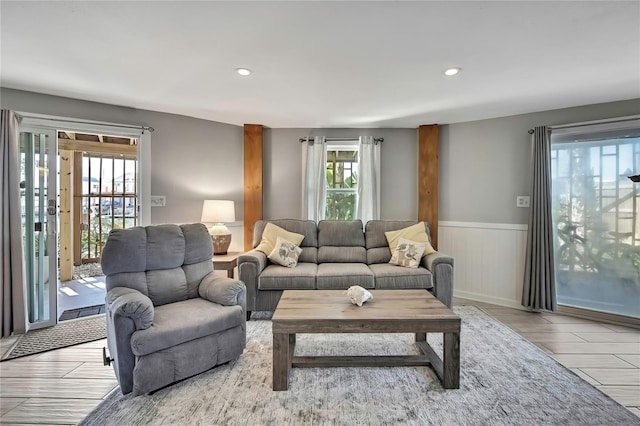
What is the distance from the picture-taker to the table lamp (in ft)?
12.7

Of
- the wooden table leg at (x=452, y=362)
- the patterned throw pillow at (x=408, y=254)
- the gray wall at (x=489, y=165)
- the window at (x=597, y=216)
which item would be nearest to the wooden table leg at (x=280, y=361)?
the wooden table leg at (x=452, y=362)

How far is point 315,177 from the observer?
459cm

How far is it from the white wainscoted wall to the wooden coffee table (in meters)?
2.21

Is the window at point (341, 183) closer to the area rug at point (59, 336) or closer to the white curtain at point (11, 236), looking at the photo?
the area rug at point (59, 336)

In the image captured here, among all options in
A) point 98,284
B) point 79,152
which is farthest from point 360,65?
point 79,152

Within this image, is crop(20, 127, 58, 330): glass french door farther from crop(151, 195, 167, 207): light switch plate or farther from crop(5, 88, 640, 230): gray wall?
crop(151, 195, 167, 207): light switch plate

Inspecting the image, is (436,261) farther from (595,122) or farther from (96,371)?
(96,371)

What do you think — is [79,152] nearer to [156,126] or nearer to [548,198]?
[156,126]

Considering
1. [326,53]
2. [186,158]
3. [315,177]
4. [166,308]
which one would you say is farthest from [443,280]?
[186,158]

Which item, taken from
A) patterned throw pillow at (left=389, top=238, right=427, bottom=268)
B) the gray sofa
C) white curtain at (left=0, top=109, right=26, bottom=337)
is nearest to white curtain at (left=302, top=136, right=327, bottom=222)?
the gray sofa

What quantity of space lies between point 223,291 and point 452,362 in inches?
65.9

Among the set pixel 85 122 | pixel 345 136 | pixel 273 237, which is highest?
pixel 345 136

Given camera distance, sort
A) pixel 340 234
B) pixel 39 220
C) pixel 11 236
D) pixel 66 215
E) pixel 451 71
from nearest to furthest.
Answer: pixel 451 71 → pixel 11 236 → pixel 39 220 → pixel 340 234 → pixel 66 215

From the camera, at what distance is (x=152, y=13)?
1.84 metres
